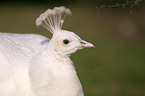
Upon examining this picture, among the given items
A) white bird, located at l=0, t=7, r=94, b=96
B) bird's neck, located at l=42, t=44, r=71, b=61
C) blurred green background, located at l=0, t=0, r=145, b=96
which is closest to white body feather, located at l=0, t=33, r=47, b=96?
white bird, located at l=0, t=7, r=94, b=96

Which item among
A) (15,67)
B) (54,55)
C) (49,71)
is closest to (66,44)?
(54,55)

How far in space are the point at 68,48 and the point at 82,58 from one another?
120 inches

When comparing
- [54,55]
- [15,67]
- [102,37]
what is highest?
Result: [54,55]

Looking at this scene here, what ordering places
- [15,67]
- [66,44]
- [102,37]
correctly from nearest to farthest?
[66,44] → [15,67] → [102,37]

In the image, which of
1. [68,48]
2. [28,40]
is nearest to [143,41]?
[28,40]

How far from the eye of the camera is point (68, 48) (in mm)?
2182

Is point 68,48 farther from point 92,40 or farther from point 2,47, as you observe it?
point 92,40

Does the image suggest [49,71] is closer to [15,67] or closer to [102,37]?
[15,67]

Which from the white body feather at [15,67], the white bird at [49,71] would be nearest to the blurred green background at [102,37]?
the white body feather at [15,67]

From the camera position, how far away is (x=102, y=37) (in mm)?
6375

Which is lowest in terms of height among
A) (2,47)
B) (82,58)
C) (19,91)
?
(82,58)

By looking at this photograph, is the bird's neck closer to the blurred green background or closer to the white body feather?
the white body feather

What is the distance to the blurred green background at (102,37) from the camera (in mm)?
4273

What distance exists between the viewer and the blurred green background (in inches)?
168
